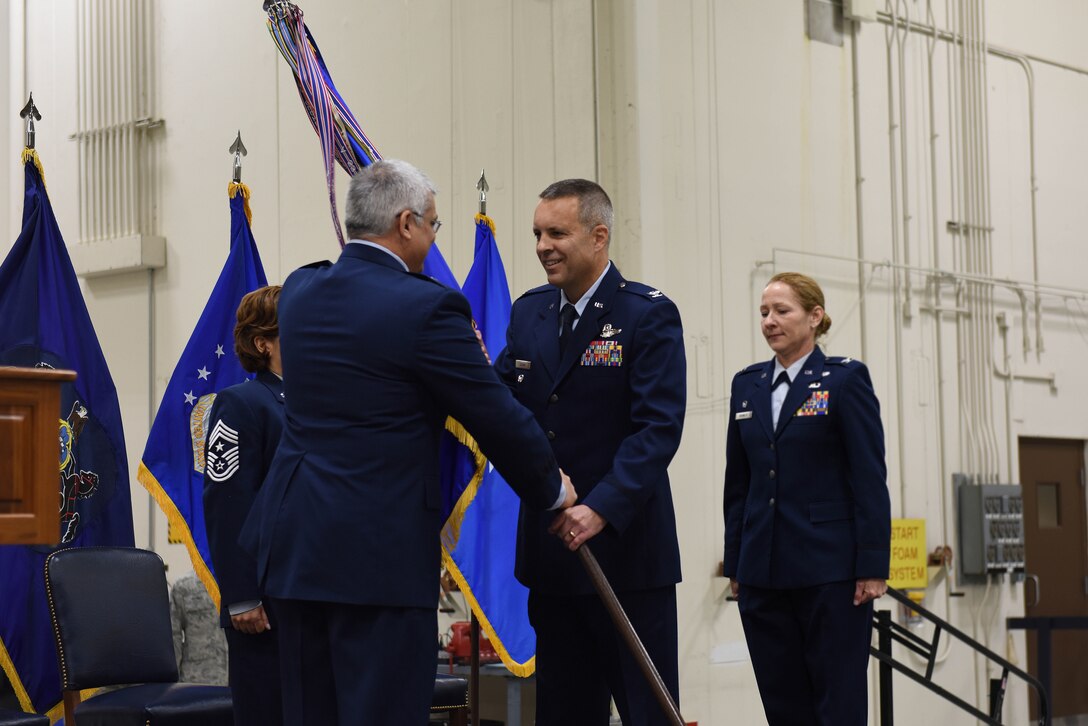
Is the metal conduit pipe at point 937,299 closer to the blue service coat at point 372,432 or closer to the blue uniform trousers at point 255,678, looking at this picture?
the blue uniform trousers at point 255,678

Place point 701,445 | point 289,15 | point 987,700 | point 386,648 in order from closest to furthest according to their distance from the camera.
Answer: point 386,648, point 289,15, point 701,445, point 987,700

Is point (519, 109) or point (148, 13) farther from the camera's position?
point (148, 13)

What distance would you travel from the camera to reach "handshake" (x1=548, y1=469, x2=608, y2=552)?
9.45 feet

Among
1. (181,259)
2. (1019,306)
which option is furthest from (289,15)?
(1019,306)

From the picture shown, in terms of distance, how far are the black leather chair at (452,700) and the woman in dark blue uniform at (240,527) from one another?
1393 mm

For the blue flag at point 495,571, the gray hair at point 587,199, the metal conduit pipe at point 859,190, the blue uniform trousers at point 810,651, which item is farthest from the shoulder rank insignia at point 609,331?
the metal conduit pipe at point 859,190

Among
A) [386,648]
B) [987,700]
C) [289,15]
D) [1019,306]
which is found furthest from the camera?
[1019,306]

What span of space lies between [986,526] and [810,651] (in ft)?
12.7

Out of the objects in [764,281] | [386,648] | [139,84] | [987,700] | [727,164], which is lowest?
[987,700]

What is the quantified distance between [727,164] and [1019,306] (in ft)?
8.01

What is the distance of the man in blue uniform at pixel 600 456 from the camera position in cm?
301

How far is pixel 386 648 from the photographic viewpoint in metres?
2.52

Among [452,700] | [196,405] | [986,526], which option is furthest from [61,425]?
[986,526]

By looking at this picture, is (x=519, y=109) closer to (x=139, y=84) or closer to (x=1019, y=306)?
(x=139, y=84)
